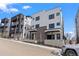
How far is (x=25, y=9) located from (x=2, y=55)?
1.11 m

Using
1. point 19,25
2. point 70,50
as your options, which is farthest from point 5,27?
point 70,50

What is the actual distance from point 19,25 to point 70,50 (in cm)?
126

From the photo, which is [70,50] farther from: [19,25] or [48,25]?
[19,25]

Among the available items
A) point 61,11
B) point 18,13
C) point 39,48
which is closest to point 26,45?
point 39,48

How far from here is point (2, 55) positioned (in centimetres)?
522

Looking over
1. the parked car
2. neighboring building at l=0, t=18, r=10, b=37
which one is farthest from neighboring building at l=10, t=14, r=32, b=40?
the parked car

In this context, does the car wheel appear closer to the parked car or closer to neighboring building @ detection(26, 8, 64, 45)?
the parked car

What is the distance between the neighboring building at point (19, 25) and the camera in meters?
5.46

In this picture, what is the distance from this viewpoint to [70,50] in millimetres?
5203

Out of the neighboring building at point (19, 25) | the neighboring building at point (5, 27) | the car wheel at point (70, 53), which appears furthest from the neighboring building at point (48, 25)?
the neighboring building at point (5, 27)

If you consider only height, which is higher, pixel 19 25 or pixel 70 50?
pixel 19 25

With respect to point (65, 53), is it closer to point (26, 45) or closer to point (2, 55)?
point (26, 45)

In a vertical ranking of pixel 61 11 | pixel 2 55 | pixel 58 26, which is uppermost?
pixel 61 11

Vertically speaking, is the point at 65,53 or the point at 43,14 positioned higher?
the point at 43,14
